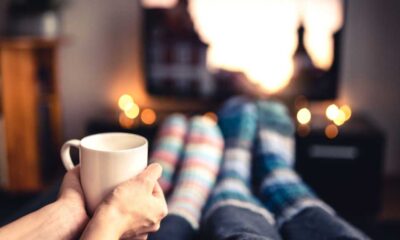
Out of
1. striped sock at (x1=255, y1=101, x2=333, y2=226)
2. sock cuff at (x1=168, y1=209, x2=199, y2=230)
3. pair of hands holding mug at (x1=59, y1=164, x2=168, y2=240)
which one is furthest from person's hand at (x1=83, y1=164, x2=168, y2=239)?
striped sock at (x1=255, y1=101, x2=333, y2=226)

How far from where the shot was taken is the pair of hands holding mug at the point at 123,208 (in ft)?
2.17

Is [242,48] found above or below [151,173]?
above

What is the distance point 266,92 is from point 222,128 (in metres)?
0.90

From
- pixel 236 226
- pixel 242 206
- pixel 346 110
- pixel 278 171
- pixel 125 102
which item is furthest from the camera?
pixel 125 102

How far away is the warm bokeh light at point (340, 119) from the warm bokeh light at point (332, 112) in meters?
0.02

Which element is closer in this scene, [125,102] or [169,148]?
[169,148]

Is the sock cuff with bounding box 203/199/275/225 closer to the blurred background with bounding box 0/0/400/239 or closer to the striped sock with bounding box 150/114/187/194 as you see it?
the striped sock with bounding box 150/114/187/194

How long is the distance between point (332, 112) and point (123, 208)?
77.4 inches

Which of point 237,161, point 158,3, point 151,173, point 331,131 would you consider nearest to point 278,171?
point 237,161

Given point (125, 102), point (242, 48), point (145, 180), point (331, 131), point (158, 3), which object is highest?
point (158, 3)

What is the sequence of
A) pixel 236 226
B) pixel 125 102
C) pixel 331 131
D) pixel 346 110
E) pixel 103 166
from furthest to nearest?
pixel 125 102, pixel 346 110, pixel 331 131, pixel 236 226, pixel 103 166

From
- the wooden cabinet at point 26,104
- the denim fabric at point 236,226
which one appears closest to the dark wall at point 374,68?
the wooden cabinet at point 26,104

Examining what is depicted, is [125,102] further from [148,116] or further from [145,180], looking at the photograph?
[145,180]

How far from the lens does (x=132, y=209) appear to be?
684 mm
